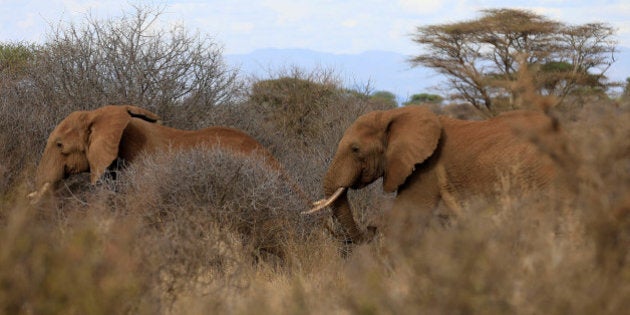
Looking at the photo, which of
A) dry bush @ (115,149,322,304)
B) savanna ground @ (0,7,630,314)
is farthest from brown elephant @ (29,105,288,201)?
savanna ground @ (0,7,630,314)

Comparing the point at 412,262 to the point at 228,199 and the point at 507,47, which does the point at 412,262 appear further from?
the point at 507,47

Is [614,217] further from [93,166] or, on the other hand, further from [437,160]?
[93,166]

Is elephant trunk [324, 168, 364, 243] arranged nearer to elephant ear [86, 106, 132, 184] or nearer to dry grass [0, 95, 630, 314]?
elephant ear [86, 106, 132, 184]

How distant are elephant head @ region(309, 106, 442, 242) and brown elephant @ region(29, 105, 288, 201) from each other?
0.81 meters

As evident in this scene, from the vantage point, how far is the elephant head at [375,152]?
25.3 feet

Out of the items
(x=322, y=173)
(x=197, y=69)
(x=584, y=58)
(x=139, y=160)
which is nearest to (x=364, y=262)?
(x=139, y=160)

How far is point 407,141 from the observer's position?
7.69 m

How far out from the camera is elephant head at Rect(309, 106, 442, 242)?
7.70 meters

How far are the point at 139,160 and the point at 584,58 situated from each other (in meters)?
19.9

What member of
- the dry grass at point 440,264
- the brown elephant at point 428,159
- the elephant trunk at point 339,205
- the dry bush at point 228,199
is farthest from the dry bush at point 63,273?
the elephant trunk at point 339,205

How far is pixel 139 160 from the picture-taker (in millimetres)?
8609

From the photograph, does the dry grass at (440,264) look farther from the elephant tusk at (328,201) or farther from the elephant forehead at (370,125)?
the elephant forehead at (370,125)

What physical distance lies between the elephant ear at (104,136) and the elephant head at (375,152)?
71.3 inches

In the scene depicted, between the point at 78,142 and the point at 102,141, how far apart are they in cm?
31
